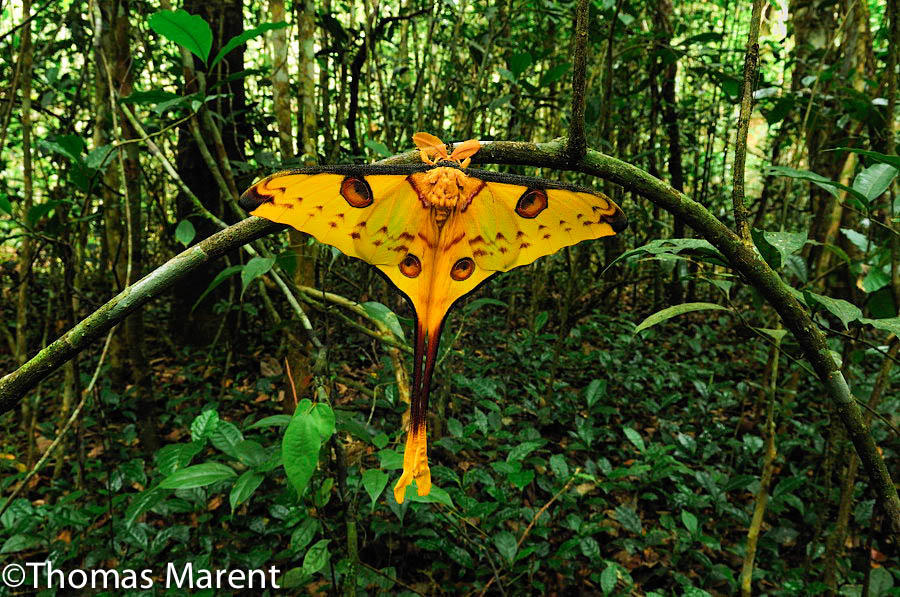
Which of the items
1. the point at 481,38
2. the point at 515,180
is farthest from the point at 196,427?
the point at 481,38

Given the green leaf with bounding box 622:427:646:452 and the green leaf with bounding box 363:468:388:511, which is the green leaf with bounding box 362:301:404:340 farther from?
the green leaf with bounding box 622:427:646:452

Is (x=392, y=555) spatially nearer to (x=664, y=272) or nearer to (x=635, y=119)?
(x=664, y=272)

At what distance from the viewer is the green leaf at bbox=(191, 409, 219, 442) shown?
1507mm

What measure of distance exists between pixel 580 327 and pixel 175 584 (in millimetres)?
3297

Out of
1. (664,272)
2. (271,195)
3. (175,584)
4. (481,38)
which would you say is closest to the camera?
(271,195)

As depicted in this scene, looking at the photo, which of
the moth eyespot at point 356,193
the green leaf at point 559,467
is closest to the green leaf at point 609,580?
the green leaf at point 559,467

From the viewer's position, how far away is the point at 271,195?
617mm

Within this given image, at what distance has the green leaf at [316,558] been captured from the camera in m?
1.40

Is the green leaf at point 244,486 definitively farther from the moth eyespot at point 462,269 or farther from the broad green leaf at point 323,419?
the moth eyespot at point 462,269

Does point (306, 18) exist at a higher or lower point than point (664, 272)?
higher

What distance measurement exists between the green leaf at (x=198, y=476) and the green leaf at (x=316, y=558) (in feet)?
1.05

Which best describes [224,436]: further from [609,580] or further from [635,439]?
[635,439]

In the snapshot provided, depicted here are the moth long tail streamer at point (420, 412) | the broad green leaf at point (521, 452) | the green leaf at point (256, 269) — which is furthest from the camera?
the broad green leaf at point (521, 452)

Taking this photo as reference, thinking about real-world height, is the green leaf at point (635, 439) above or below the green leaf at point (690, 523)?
above
